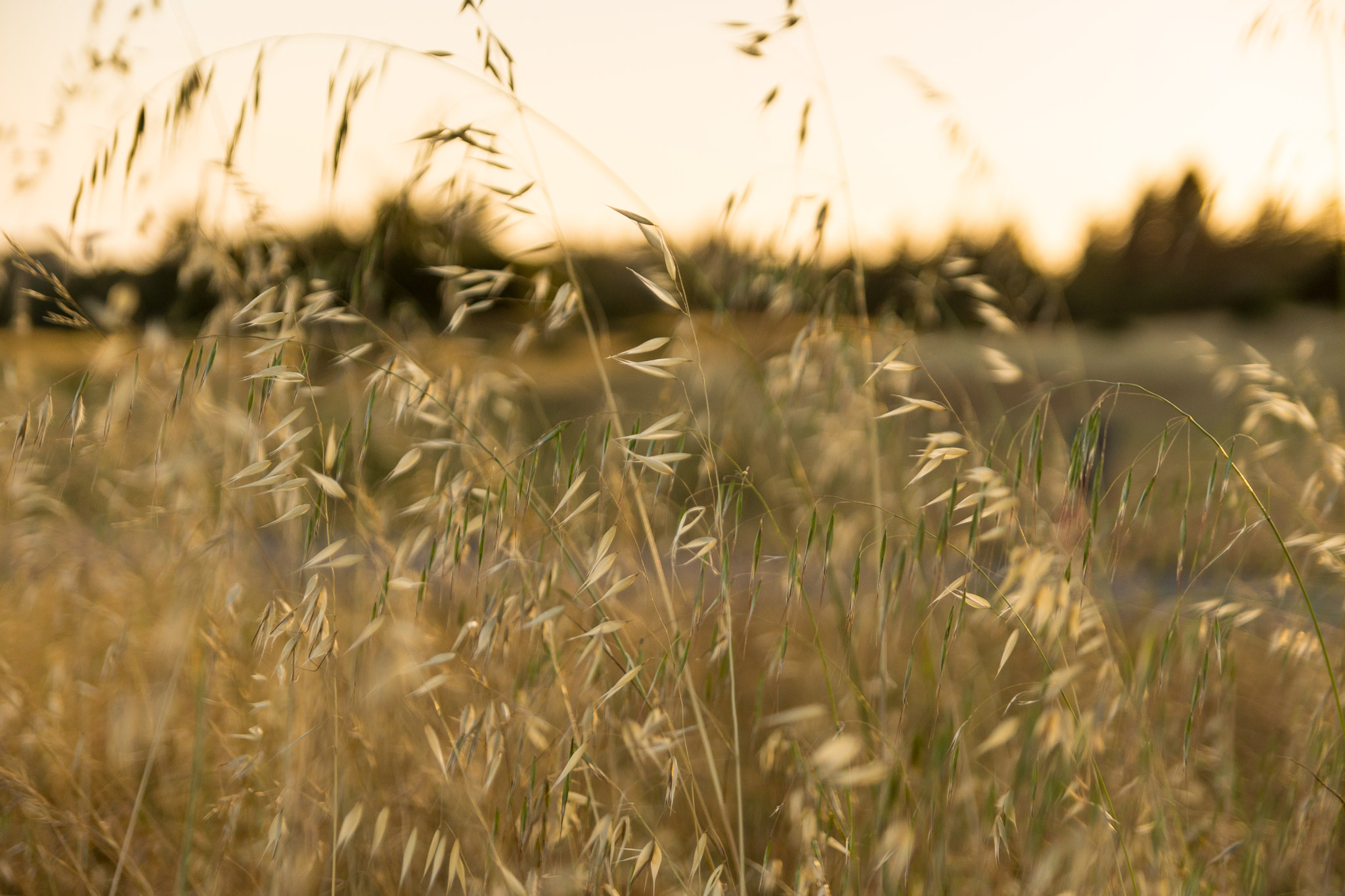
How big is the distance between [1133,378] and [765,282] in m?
9.06

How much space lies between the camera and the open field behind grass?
3.11 ft

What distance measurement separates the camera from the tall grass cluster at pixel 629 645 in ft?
3.10

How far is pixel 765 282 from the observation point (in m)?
1.41

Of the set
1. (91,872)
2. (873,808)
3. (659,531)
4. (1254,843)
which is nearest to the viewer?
(1254,843)

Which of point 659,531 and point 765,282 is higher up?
point 765,282

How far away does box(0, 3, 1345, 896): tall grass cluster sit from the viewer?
0.94 metres

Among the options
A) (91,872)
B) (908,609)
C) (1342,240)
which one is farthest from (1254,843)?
(91,872)

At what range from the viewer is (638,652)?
3.68 feet

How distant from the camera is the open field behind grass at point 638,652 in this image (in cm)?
95

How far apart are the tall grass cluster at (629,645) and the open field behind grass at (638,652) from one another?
0.01m

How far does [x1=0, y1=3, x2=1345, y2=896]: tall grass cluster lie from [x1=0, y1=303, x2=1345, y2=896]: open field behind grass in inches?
0.5

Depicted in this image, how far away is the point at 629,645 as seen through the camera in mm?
1190

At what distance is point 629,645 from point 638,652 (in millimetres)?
69

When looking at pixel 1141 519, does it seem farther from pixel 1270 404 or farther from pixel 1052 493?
pixel 1052 493
